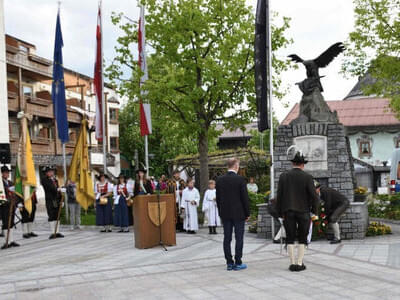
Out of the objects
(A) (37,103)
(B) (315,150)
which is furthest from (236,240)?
(A) (37,103)

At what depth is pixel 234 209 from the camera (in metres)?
8.55

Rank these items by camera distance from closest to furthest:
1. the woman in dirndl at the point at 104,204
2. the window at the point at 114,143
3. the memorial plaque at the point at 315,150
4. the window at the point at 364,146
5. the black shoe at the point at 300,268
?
the black shoe at the point at 300,268
the memorial plaque at the point at 315,150
the woman in dirndl at the point at 104,204
the window at the point at 364,146
the window at the point at 114,143

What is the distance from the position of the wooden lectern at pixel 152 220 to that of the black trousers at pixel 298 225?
4.23 meters

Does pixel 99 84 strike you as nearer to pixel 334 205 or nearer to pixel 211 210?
pixel 211 210

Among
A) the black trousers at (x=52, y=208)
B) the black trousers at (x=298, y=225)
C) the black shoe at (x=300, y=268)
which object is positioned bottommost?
the black shoe at (x=300, y=268)

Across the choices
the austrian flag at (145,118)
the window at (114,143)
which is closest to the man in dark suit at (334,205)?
the austrian flag at (145,118)

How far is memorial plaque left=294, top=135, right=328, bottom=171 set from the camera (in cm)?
1303

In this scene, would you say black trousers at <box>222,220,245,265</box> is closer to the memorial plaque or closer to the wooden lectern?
the wooden lectern

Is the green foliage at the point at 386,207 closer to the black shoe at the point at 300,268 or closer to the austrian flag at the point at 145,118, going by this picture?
the austrian flag at the point at 145,118

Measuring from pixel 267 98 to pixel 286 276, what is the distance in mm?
6295

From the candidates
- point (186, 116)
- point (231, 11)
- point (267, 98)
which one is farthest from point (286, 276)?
point (231, 11)

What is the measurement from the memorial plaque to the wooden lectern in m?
3.82

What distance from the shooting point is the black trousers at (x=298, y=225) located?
823cm

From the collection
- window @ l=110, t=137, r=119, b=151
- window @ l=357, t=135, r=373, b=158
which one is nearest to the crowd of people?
window @ l=357, t=135, r=373, b=158
